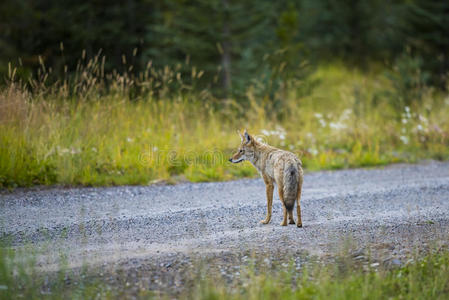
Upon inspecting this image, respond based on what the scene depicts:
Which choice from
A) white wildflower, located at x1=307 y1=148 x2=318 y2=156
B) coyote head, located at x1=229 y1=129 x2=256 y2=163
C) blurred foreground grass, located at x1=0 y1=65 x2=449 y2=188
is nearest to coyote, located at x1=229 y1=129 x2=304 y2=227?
coyote head, located at x1=229 y1=129 x2=256 y2=163

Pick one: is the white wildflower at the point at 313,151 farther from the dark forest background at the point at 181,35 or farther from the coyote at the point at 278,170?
the dark forest background at the point at 181,35

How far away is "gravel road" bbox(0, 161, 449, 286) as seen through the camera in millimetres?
4938

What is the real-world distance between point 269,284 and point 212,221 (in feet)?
6.73

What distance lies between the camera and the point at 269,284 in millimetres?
4035

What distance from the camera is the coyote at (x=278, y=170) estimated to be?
5348mm

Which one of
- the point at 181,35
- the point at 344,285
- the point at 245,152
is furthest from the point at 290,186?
the point at 181,35

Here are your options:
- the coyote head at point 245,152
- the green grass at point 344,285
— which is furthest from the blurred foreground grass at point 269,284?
the coyote head at point 245,152

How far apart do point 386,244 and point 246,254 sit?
1535 millimetres

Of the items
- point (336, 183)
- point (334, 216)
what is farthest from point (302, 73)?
point (334, 216)

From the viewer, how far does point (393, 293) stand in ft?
13.7

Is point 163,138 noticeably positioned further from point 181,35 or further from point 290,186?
point 181,35

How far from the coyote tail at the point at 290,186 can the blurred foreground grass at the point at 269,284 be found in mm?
908

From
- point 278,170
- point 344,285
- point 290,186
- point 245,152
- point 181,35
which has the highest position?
point 181,35

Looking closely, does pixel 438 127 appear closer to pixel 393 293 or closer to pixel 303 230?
pixel 303 230
